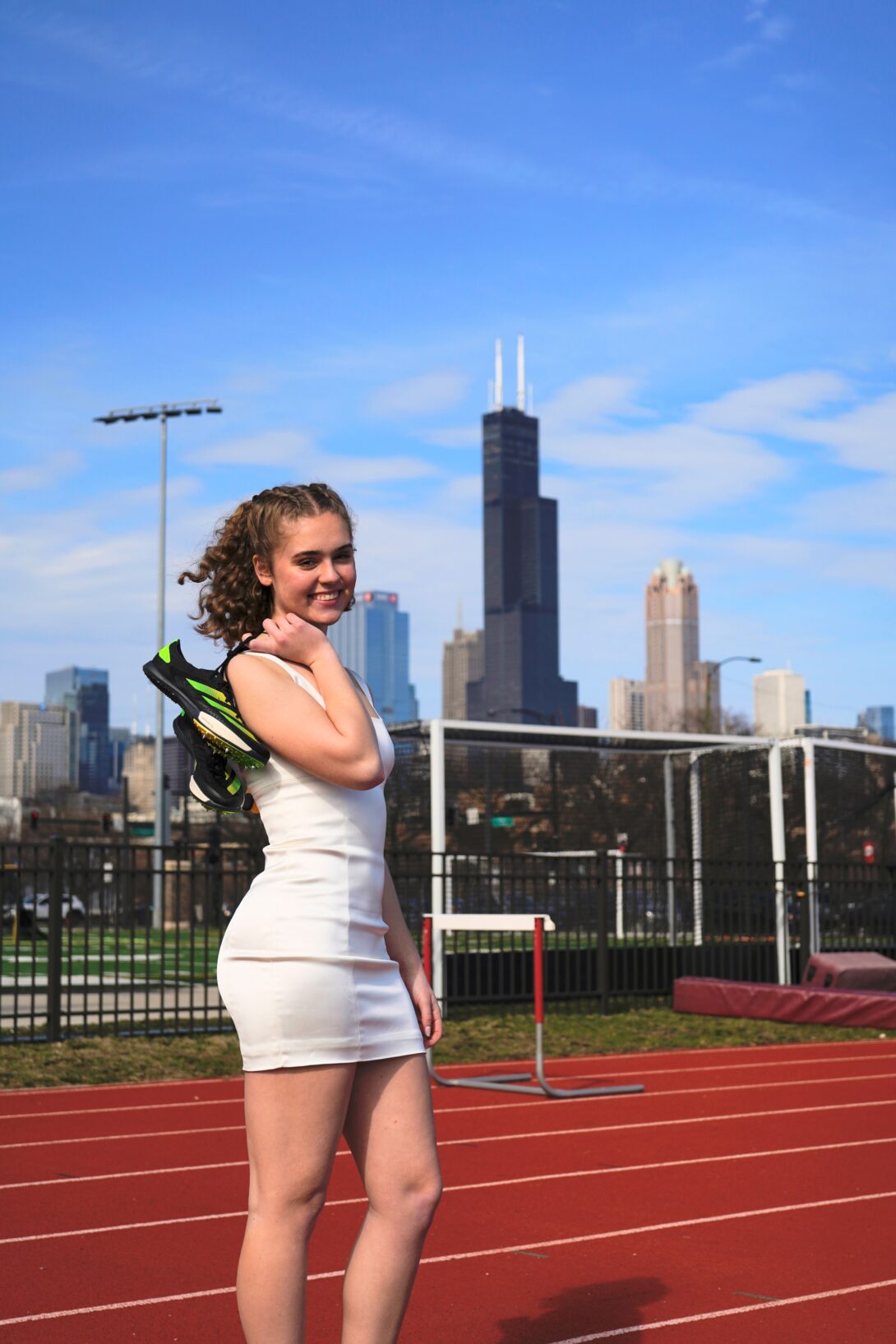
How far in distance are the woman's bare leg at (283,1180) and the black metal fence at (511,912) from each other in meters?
8.19

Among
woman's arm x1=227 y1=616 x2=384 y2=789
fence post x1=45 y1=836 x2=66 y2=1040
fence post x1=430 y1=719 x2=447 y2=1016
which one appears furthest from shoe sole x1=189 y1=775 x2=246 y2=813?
fence post x1=430 y1=719 x2=447 y2=1016

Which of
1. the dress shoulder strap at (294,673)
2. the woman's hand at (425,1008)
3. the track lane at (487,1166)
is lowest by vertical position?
the track lane at (487,1166)

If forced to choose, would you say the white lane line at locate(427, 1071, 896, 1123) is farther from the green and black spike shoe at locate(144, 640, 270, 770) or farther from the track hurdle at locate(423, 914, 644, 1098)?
the green and black spike shoe at locate(144, 640, 270, 770)

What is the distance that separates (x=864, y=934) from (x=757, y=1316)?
505 inches

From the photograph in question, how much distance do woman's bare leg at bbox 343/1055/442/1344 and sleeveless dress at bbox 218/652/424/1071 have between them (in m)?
0.08

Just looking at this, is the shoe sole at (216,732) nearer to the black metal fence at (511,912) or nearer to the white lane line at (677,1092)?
the white lane line at (677,1092)

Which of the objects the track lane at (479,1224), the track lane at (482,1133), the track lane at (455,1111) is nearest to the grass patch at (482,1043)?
the track lane at (455,1111)

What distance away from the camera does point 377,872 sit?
2.80m

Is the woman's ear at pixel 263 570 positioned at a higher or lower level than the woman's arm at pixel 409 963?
higher

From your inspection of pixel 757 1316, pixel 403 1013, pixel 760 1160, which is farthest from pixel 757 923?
pixel 403 1013

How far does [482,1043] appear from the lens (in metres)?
11.7

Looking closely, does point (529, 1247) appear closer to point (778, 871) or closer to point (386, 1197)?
point (386, 1197)

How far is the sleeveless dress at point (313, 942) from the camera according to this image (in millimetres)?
2654

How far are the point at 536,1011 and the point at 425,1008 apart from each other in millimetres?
6463
